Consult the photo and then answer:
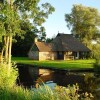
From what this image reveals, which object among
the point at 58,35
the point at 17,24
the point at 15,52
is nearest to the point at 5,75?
the point at 17,24

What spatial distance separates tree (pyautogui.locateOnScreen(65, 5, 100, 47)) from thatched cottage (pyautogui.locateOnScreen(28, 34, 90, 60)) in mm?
11772

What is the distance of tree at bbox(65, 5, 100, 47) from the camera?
279ft

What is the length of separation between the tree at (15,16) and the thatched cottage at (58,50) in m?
38.6

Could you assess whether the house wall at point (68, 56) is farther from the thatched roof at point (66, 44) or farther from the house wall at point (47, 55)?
the house wall at point (47, 55)

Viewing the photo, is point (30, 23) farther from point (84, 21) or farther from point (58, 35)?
point (84, 21)

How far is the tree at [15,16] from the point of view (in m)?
25.4

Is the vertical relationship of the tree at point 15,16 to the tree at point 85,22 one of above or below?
below

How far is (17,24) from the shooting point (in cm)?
2670

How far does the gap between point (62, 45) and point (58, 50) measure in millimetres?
2335

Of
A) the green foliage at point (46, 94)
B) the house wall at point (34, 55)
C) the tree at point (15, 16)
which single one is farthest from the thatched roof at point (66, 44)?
the green foliage at point (46, 94)

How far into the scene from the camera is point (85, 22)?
8494 centimetres

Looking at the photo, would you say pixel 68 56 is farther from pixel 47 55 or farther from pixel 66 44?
pixel 47 55

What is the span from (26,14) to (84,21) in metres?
58.1

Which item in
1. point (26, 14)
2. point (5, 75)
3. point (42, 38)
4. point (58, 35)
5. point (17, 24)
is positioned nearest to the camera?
point (5, 75)
